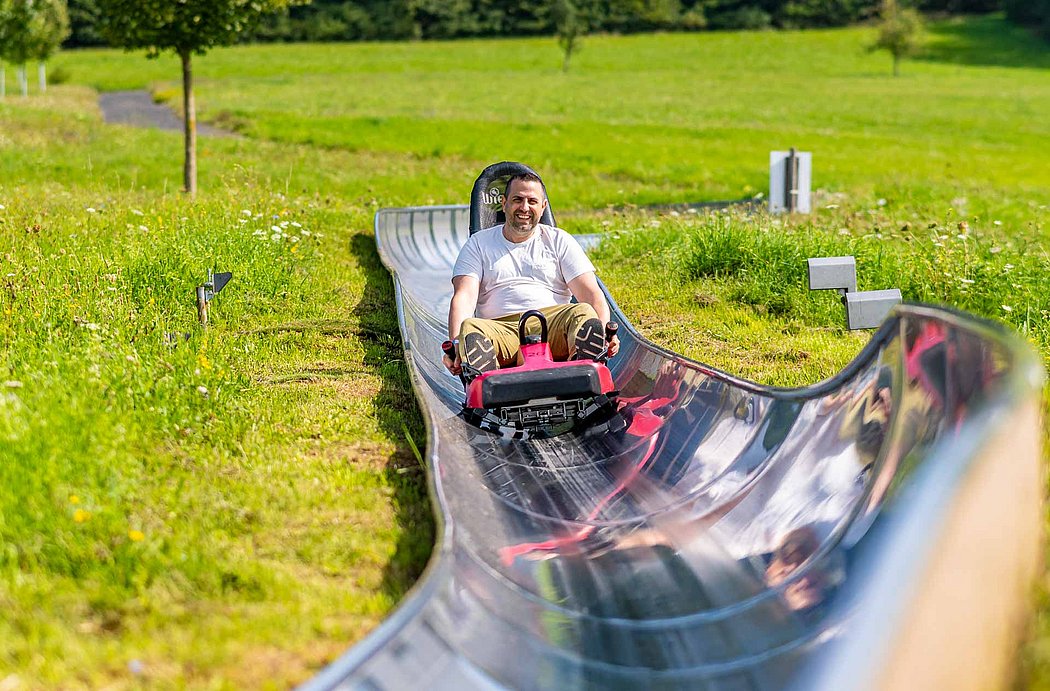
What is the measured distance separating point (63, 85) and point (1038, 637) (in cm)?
4446

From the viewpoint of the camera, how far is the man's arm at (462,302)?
5.66 meters

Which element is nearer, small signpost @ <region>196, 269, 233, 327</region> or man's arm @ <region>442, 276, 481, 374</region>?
man's arm @ <region>442, 276, 481, 374</region>

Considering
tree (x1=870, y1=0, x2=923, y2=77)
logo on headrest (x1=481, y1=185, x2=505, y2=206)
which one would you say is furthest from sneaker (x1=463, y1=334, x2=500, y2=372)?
tree (x1=870, y1=0, x2=923, y2=77)

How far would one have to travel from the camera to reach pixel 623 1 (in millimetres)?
68250

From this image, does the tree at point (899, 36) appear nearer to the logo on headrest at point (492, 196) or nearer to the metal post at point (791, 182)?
the metal post at point (791, 182)

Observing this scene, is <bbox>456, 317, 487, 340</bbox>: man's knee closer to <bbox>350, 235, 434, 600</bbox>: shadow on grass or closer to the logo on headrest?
<bbox>350, 235, 434, 600</bbox>: shadow on grass

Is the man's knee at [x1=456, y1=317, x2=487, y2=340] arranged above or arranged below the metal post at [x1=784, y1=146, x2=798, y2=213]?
below

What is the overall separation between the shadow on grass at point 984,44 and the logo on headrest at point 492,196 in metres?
52.3

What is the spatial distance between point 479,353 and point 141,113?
2727 centimetres

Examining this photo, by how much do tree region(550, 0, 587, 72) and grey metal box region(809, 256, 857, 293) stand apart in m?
44.7

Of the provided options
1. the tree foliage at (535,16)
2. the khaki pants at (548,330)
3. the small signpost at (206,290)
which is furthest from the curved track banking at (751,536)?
the tree foliage at (535,16)

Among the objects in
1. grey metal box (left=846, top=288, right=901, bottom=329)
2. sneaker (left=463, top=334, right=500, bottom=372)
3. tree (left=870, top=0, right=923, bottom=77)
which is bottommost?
sneaker (left=463, top=334, right=500, bottom=372)

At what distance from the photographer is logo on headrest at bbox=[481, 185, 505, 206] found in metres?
7.86

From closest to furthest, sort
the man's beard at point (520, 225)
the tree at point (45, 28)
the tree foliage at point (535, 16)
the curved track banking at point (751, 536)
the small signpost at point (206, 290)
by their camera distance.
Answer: the curved track banking at point (751, 536) < the small signpost at point (206, 290) < the man's beard at point (520, 225) < the tree at point (45, 28) < the tree foliage at point (535, 16)
